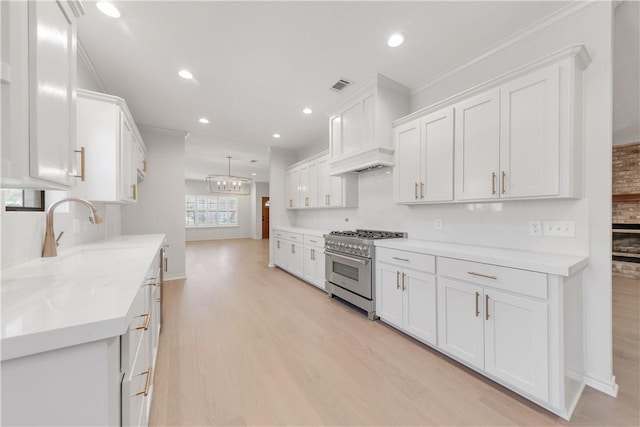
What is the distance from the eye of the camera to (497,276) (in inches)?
69.3

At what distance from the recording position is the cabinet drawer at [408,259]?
2.24m

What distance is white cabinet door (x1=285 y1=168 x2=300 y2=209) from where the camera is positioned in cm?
545

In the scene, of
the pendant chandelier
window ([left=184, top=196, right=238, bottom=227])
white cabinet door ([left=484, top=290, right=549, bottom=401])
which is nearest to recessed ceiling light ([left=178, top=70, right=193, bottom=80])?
white cabinet door ([left=484, top=290, right=549, bottom=401])

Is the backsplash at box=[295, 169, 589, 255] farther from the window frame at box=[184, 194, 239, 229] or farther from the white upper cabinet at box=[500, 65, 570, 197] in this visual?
the window frame at box=[184, 194, 239, 229]

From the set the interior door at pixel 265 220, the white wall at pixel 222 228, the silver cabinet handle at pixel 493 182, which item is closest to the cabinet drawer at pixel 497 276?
the silver cabinet handle at pixel 493 182

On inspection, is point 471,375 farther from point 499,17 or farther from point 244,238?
point 244,238

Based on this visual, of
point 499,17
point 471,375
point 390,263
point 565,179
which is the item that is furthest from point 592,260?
point 499,17

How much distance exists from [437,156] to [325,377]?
228cm

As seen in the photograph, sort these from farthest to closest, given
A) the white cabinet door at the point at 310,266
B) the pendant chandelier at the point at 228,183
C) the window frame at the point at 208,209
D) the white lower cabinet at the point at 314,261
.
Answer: the window frame at the point at 208,209, the pendant chandelier at the point at 228,183, the white cabinet door at the point at 310,266, the white lower cabinet at the point at 314,261

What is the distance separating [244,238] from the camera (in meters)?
11.9

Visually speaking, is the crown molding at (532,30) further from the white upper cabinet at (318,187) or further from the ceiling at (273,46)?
the white upper cabinet at (318,187)

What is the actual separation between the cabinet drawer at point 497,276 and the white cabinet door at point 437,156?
0.73 metres

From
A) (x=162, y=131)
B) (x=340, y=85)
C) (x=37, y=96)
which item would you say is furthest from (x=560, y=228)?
(x=162, y=131)

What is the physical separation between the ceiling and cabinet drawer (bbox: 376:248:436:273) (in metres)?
2.00
